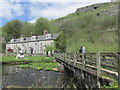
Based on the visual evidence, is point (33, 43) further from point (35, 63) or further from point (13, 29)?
point (35, 63)

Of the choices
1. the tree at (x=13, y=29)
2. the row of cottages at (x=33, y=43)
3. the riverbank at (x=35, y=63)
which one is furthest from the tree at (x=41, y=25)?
the riverbank at (x=35, y=63)

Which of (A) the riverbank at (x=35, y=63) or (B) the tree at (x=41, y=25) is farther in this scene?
(B) the tree at (x=41, y=25)

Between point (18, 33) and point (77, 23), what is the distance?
4038cm

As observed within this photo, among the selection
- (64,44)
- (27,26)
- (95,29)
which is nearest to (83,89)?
(64,44)

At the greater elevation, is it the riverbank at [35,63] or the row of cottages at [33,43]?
the row of cottages at [33,43]

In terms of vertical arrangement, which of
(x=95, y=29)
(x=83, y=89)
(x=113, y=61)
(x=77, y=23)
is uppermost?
(x=77, y=23)

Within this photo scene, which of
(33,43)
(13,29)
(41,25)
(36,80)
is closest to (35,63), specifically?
(36,80)

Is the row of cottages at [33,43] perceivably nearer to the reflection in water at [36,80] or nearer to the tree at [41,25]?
the tree at [41,25]

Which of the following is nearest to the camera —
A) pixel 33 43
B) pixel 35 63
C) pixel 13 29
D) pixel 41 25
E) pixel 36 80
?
pixel 36 80

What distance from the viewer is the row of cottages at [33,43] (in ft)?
182

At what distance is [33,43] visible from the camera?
60.7 m

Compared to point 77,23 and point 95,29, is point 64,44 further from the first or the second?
point 77,23

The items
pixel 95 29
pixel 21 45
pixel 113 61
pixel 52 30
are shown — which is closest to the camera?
pixel 113 61

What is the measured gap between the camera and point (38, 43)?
5881 centimetres
